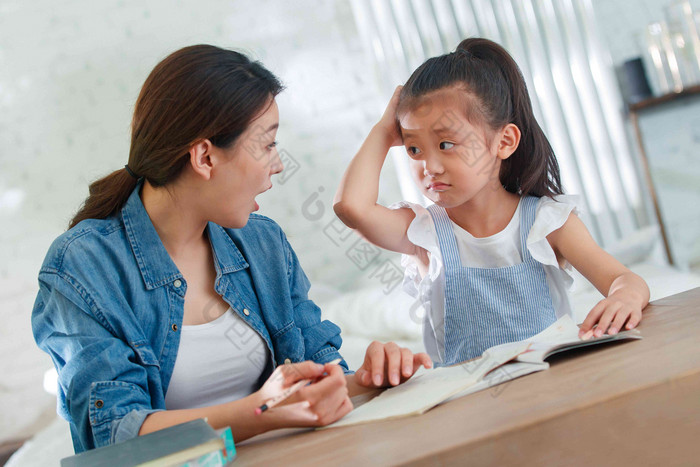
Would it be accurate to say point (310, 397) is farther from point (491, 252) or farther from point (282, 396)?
point (491, 252)

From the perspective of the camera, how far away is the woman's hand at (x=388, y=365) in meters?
0.81

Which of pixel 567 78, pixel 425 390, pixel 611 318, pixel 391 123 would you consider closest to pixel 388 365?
pixel 425 390

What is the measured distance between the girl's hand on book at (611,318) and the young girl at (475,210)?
0.19 m

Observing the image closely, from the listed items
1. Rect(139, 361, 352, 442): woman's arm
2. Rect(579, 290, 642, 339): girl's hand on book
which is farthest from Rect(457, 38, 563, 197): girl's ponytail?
Rect(139, 361, 352, 442): woman's arm

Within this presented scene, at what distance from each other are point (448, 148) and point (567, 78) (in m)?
1.99

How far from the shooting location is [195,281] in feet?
3.49

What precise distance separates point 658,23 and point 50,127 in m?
2.56

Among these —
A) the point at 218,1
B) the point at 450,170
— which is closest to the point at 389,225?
the point at 450,170

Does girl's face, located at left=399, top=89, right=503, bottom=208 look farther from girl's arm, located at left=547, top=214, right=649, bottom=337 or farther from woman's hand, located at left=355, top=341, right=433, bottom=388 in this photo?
woman's hand, located at left=355, top=341, right=433, bottom=388

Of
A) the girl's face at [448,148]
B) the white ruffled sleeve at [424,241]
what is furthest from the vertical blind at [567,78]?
the girl's face at [448,148]

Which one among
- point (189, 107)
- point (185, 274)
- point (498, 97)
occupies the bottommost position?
point (185, 274)

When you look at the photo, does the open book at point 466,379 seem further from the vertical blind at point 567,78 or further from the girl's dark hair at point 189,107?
the vertical blind at point 567,78

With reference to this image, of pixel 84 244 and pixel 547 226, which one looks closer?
pixel 84 244

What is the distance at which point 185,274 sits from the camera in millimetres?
1062
